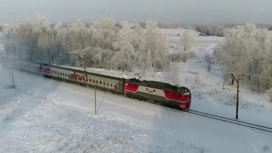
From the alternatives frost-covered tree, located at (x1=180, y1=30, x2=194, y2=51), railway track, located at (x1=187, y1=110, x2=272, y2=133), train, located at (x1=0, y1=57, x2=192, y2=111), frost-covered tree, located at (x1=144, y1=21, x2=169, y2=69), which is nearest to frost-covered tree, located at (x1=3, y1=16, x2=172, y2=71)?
frost-covered tree, located at (x1=144, y1=21, x2=169, y2=69)

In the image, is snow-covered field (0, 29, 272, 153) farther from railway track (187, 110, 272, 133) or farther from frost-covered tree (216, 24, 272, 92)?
frost-covered tree (216, 24, 272, 92)

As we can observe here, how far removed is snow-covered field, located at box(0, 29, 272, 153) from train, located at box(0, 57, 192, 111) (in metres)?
0.99

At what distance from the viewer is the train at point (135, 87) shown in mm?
30525

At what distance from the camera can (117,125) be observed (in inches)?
1041

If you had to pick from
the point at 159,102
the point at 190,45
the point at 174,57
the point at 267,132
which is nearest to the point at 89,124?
the point at 159,102

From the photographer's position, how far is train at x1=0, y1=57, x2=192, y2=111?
30.5m

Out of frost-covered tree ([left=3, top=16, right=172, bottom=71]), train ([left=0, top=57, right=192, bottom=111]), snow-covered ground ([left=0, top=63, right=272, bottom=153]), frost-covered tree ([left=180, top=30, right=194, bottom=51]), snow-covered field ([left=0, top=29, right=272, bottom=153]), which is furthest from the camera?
frost-covered tree ([left=180, top=30, right=194, bottom=51])

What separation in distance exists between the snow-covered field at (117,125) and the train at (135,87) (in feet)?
3.24

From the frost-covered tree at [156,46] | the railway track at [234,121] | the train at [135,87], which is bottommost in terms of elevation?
the railway track at [234,121]

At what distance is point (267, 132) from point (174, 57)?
73.4 m

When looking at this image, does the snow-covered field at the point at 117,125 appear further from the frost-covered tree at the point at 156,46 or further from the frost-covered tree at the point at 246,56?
the frost-covered tree at the point at 156,46

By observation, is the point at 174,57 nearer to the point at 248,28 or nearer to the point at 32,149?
the point at 248,28

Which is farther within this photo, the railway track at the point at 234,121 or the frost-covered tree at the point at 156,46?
the frost-covered tree at the point at 156,46

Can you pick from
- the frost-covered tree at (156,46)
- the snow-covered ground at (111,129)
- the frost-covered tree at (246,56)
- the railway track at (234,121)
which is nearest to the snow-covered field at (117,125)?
the snow-covered ground at (111,129)
